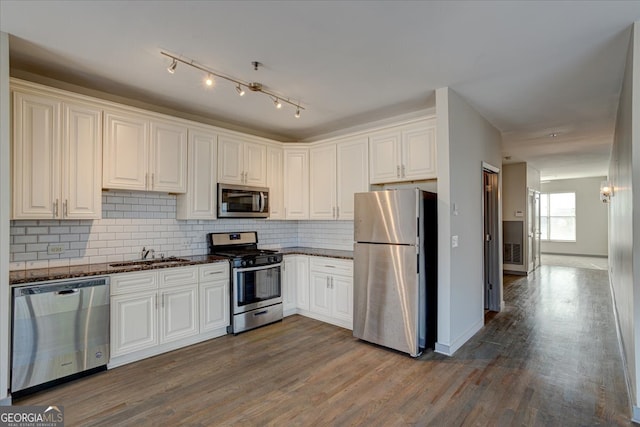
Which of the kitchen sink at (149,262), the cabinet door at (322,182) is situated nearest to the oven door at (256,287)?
the kitchen sink at (149,262)

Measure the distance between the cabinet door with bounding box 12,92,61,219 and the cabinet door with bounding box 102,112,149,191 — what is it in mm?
404

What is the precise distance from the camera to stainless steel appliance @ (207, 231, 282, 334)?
3.92 m

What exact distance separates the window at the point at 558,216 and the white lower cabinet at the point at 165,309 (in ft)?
37.5

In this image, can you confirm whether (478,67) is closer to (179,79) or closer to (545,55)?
(545,55)

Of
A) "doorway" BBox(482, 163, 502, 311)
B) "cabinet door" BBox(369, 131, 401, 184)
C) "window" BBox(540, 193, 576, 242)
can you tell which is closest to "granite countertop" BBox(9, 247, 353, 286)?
"cabinet door" BBox(369, 131, 401, 184)

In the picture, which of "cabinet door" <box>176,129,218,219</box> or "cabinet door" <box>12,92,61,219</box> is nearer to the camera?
"cabinet door" <box>12,92,61,219</box>

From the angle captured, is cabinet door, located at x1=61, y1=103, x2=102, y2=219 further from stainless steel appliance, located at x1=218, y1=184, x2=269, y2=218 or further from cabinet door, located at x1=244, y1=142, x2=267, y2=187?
cabinet door, located at x1=244, y1=142, x2=267, y2=187

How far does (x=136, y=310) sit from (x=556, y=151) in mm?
7587

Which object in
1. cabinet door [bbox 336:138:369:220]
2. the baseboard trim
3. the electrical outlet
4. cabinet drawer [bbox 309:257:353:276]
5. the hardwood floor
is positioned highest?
cabinet door [bbox 336:138:369:220]

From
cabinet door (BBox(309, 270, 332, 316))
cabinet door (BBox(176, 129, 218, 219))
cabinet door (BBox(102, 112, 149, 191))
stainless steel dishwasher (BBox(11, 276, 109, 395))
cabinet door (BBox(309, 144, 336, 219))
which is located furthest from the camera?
cabinet door (BBox(309, 144, 336, 219))

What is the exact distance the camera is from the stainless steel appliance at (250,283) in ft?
12.9

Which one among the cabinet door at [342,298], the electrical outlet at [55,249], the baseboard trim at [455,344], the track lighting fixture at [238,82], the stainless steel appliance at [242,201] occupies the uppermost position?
the track lighting fixture at [238,82]

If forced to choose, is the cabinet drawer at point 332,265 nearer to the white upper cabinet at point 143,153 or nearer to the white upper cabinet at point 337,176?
the white upper cabinet at point 337,176

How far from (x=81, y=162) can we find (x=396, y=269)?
323cm
